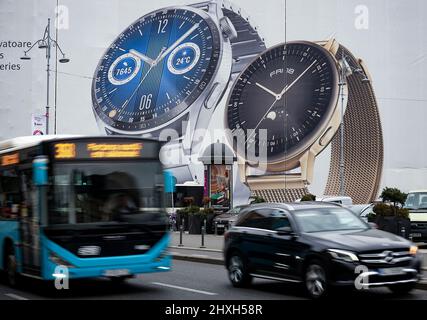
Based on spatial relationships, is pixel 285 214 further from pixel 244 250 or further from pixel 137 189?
pixel 137 189

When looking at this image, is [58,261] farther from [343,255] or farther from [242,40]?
[242,40]

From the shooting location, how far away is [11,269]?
14.1 meters

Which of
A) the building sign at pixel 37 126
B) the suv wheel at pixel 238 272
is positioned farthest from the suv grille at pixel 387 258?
the building sign at pixel 37 126

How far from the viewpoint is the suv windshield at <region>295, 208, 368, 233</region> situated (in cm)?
1242

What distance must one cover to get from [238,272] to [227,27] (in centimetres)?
3133

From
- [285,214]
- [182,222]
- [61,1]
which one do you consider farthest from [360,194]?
[285,214]

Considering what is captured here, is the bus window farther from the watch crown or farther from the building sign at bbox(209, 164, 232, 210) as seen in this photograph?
the watch crown

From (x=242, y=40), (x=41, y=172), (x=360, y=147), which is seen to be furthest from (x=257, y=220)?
(x=242, y=40)

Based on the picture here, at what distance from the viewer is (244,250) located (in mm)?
13711

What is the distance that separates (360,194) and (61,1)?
70.2 feet

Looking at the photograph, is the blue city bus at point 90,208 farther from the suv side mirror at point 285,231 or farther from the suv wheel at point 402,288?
the suv wheel at point 402,288

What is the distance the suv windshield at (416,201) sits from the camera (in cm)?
2447

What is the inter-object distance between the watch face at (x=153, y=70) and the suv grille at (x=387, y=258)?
3251 cm

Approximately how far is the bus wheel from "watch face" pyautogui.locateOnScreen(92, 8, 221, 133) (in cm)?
2973
